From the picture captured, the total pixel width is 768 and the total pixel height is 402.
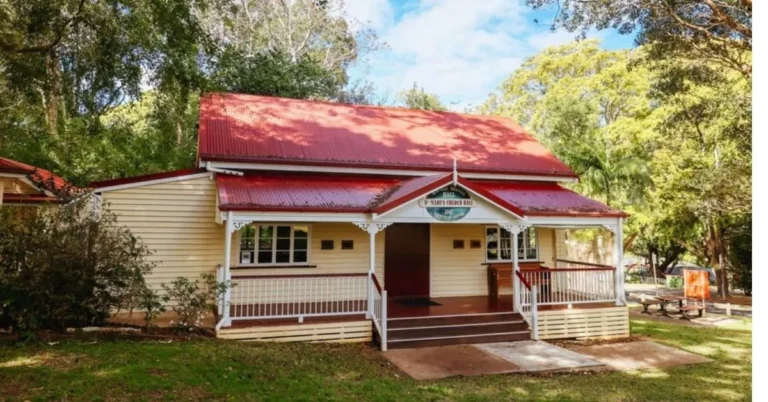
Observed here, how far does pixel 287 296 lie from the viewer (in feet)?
37.9

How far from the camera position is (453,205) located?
38.6 feet

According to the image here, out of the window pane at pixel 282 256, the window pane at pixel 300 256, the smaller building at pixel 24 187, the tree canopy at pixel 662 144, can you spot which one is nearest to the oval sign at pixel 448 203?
the window pane at pixel 300 256

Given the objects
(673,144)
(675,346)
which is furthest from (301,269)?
(673,144)

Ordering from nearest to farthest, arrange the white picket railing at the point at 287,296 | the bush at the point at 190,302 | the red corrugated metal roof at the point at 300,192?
the bush at the point at 190,302, the white picket railing at the point at 287,296, the red corrugated metal roof at the point at 300,192

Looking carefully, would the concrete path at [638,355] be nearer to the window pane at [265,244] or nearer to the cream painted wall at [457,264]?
the cream painted wall at [457,264]

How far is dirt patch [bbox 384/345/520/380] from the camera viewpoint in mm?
8812

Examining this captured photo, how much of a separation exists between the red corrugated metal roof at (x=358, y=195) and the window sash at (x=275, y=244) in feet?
4.06

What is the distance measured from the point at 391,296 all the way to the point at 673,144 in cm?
1789

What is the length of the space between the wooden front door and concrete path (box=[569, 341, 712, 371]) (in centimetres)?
453

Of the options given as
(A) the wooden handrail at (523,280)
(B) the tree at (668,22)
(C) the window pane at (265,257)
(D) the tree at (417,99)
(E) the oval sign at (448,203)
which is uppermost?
(D) the tree at (417,99)

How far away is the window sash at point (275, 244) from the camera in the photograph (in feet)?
40.9

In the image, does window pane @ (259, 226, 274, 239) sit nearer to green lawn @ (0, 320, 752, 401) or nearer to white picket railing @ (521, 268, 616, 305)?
green lawn @ (0, 320, 752, 401)

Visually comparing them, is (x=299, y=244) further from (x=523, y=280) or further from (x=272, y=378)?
(x=523, y=280)

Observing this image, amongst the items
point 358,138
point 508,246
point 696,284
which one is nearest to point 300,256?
point 358,138
